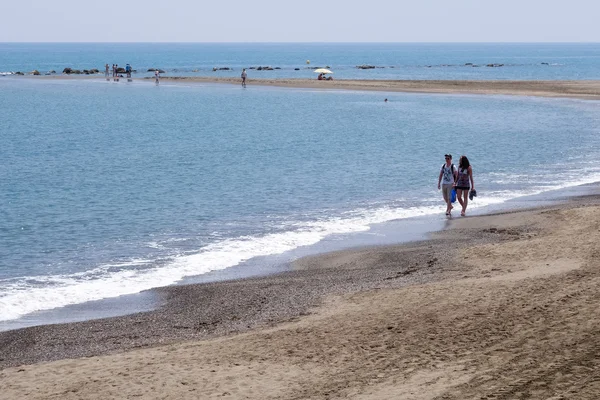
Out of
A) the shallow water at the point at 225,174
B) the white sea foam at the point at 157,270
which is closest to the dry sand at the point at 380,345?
the white sea foam at the point at 157,270

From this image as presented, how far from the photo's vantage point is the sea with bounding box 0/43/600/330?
19016mm

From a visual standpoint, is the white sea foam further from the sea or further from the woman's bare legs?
the woman's bare legs

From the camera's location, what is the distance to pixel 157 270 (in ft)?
61.4

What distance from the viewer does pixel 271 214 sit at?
2552 cm

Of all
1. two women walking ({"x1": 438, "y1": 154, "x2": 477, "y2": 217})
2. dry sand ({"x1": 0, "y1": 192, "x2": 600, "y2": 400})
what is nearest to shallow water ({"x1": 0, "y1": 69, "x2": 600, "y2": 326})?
two women walking ({"x1": 438, "y1": 154, "x2": 477, "y2": 217})

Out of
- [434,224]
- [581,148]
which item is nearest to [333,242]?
[434,224]

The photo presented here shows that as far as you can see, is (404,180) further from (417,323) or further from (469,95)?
(469,95)

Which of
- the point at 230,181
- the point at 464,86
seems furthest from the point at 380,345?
the point at 464,86

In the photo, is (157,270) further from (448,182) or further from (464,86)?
(464,86)

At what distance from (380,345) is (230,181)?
2138 cm

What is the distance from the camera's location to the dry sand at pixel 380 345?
1020 centimetres

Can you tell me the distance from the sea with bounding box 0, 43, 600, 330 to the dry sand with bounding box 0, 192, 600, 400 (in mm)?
2890

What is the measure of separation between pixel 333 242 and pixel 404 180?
1162cm

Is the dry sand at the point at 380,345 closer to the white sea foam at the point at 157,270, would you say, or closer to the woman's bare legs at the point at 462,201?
the white sea foam at the point at 157,270
